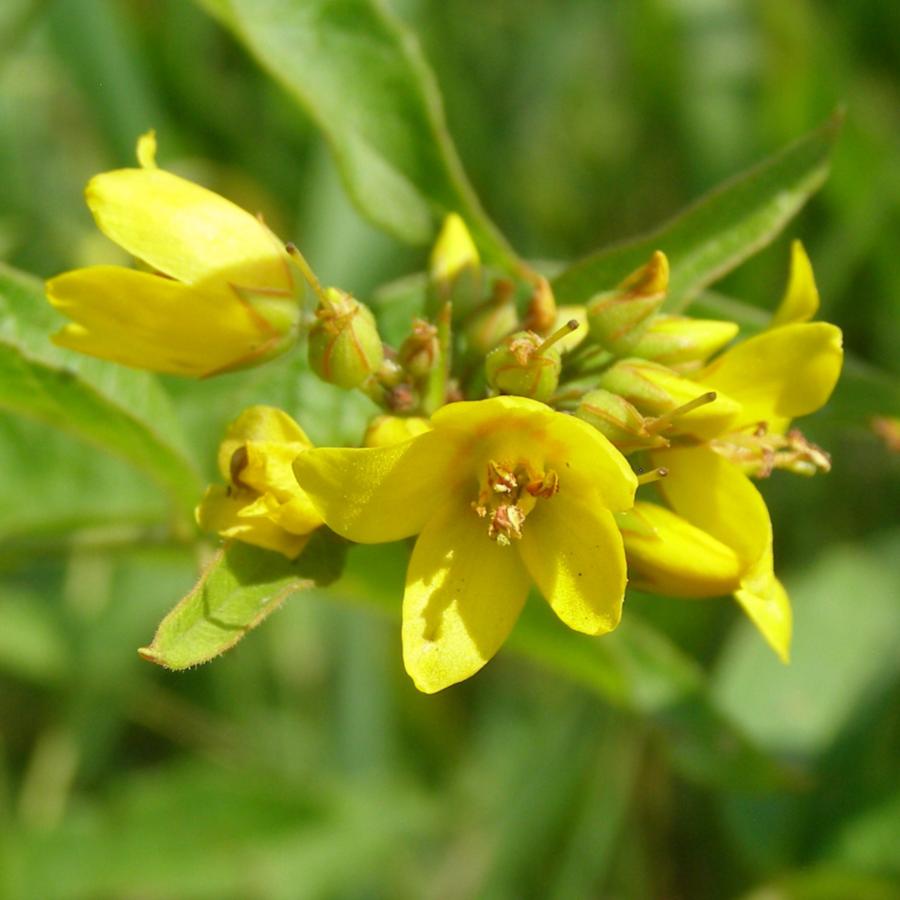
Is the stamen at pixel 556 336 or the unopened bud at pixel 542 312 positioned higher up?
the stamen at pixel 556 336

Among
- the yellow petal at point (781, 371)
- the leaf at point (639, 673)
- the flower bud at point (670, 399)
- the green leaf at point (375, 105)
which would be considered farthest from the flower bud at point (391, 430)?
the green leaf at point (375, 105)

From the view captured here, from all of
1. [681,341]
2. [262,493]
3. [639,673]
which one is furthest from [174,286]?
[639,673]

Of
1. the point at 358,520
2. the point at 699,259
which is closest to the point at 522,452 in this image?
the point at 358,520

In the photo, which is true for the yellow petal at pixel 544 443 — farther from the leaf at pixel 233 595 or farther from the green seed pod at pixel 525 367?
the leaf at pixel 233 595

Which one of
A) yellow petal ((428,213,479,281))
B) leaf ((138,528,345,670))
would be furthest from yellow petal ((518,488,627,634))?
yellow petal ((428,213,479,281))

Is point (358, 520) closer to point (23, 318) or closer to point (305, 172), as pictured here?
point (23, 318)

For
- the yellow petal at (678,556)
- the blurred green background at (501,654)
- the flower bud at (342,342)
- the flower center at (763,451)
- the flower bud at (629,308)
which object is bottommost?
the blurred green background at (501,654)

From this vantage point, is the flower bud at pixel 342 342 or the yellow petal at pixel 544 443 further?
the flower bud at pixel 342 342
